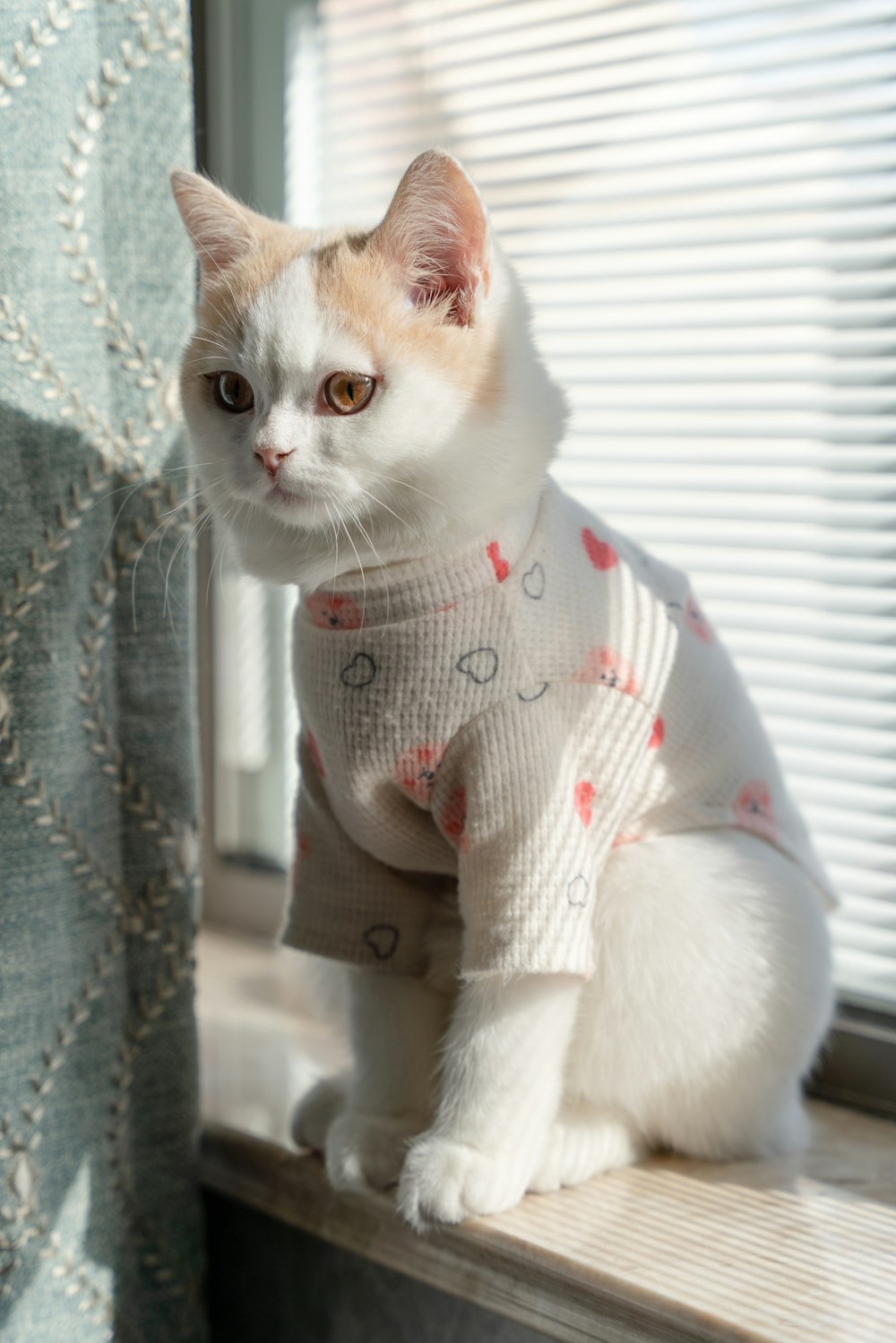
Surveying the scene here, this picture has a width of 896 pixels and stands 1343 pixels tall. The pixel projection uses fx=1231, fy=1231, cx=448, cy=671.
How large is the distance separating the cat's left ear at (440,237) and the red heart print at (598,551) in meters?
0.20

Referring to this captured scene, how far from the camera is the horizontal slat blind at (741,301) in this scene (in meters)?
1.09

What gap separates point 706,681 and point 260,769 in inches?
30.3

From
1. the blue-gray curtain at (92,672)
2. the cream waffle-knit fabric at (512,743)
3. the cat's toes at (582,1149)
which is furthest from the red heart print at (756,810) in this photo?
the blue-gray curtain at (92,672)

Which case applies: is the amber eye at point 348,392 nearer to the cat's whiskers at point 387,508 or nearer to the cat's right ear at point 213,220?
the cat's whiskers at point 387,508

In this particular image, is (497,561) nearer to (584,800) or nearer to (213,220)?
(584,800)

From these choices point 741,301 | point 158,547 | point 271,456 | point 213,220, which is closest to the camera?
point 271,456

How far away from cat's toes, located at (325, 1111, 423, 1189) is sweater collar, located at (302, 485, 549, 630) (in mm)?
410

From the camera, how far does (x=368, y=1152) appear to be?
38.3 inches

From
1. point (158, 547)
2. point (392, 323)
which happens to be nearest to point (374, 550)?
point (392, 323)

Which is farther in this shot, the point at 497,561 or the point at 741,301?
the point at 741,301

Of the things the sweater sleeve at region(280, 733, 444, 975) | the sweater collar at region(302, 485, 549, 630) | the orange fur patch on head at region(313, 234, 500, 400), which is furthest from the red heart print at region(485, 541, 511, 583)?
the sweater sleeve at region(280, 733, 444, 975)

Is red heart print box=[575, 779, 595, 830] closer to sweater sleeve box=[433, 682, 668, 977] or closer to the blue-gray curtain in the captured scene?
sweater sleeve box=[433, 682, 668, 977]

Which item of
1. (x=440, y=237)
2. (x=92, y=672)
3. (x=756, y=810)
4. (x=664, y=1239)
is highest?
(x=440, y=237)

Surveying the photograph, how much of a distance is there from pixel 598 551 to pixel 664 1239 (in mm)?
519
